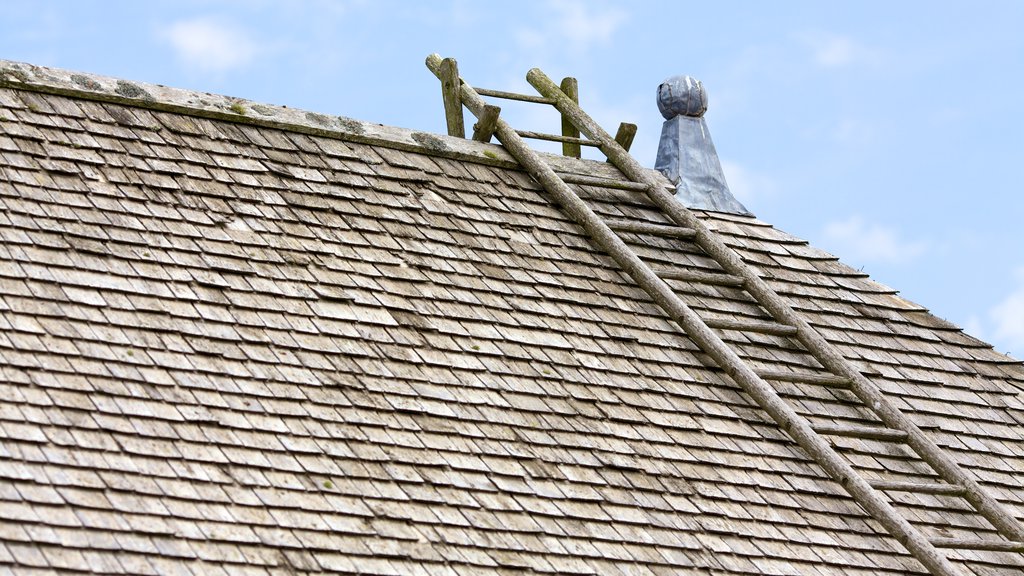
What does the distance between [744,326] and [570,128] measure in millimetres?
2144

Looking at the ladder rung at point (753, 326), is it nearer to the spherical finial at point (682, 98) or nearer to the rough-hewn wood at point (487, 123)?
the rough-hewn wood at point (487, 123)

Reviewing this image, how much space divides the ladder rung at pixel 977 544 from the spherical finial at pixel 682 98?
3.43m

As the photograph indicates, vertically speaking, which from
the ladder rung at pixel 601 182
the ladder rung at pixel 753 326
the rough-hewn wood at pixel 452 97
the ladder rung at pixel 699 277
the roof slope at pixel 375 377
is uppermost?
the rough-hewn wood at pixel 452 97

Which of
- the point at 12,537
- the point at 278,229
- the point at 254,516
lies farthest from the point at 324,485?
the point at 278,229

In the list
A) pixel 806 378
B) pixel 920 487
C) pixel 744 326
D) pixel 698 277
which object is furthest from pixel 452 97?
pixel 920 487

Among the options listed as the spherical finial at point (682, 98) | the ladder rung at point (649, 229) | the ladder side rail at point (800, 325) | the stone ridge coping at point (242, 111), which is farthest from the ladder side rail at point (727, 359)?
the spherical finial at point (682, 98)

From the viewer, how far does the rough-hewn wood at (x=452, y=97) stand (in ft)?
28.1

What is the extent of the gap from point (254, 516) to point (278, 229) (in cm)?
185

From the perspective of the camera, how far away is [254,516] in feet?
17.0

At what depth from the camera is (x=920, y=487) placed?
6672mm

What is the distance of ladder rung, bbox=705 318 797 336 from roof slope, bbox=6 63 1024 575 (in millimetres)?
82

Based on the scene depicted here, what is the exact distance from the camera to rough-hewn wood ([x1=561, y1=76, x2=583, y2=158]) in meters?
8.85

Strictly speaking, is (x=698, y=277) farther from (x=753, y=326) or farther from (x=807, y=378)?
(x=807, y=378)

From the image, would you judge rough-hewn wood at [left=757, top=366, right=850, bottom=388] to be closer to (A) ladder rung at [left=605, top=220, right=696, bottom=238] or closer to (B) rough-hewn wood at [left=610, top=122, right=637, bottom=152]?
(A) ladder rung at [left=605, top=220, right=696, bottom=238]
